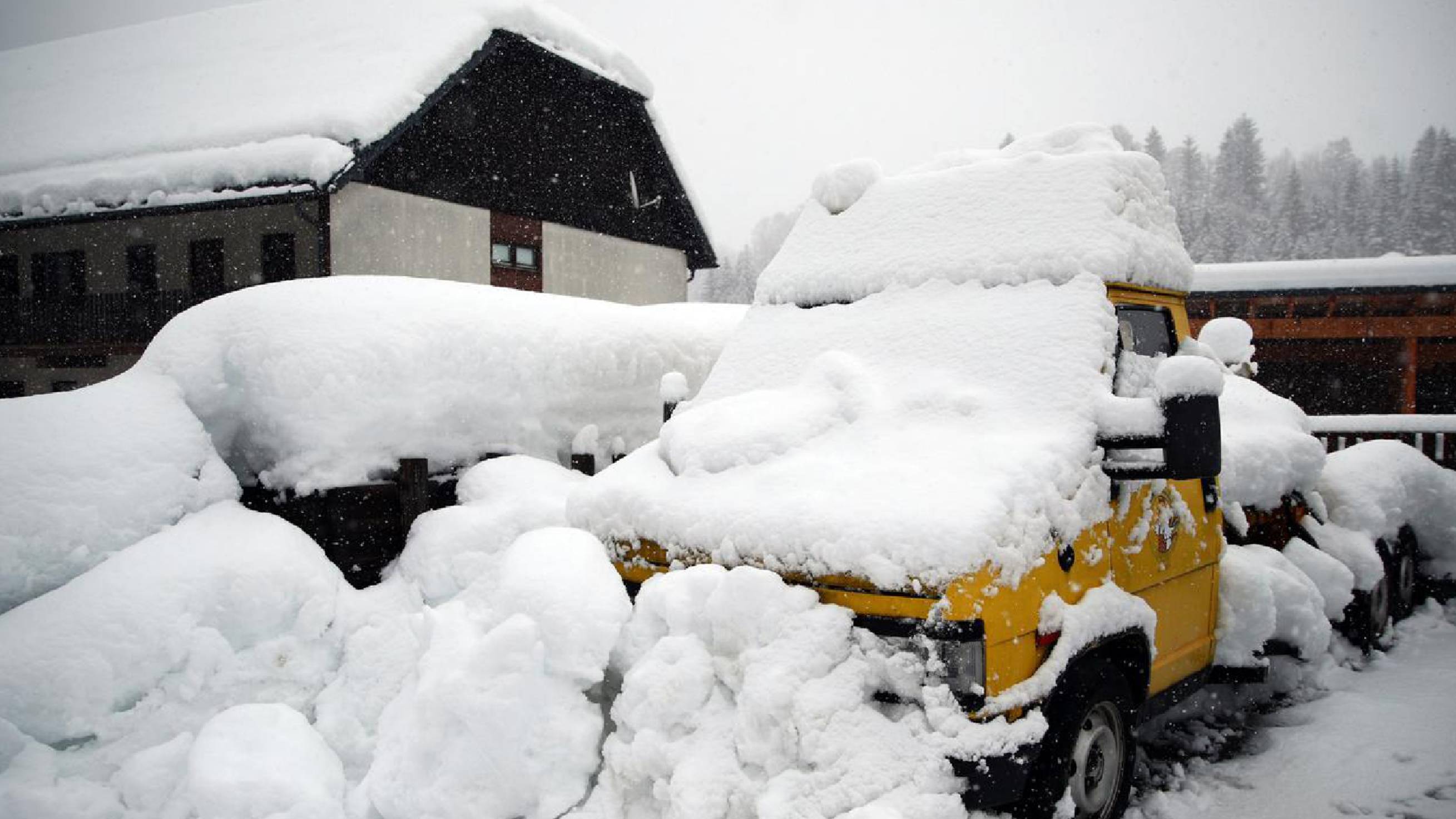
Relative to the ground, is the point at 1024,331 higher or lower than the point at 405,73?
lower

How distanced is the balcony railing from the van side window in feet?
58.2

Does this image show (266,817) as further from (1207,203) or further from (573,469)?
(1207,203)

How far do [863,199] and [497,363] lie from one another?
2.41 m

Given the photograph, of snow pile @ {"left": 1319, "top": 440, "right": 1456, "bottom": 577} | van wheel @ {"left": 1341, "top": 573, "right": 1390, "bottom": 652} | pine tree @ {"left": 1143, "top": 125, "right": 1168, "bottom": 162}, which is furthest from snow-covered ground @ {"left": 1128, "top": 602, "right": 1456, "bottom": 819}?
pine tree @ {"left": 1143, "top": 125, "right": 1168, "bottom": 162}

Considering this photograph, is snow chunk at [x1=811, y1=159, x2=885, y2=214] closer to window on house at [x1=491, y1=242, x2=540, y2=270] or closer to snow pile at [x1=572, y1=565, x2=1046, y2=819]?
snow pile at [x1=572, y1=565, x2=1046, y2=819]

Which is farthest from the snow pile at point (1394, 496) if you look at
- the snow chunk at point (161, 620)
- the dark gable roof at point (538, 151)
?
the dark gable roof at point (538, 151)

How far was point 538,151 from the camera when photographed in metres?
19.9

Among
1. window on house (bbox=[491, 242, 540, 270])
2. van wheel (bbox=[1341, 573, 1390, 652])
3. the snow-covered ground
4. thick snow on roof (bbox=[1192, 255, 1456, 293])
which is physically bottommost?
the snow-covered ground

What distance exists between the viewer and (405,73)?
15977mm

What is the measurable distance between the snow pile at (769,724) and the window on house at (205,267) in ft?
58.0

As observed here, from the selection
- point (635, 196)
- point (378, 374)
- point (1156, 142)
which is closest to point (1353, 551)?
point (378, 374)

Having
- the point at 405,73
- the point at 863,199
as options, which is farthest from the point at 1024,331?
the point at 405,73

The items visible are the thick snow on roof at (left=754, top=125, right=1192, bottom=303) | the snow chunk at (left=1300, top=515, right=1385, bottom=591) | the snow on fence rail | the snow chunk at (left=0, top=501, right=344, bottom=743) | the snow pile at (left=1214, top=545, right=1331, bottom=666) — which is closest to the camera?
the snow chunk at (left=0, top=501, right=344, bottom=743)

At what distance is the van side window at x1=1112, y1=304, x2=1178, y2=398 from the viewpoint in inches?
152
